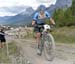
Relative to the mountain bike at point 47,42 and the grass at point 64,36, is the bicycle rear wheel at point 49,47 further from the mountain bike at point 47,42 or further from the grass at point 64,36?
the grass at point 64,36

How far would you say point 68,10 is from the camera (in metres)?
67.2

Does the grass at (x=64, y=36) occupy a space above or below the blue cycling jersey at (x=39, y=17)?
below

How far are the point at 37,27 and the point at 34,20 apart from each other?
0.81ft

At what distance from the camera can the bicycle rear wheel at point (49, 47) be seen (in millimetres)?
11227

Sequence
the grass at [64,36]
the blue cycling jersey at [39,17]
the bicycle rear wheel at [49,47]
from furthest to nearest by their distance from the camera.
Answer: the grass at [64,36]
the blue cycling jersey at [39,17]
the bicycle rear wheel at [49,47]

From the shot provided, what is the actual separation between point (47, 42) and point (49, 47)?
300 mm

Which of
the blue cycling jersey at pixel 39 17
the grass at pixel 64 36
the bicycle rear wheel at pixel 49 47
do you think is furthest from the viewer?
the grass at pixel 64 36

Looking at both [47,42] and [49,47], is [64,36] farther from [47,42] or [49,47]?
[49,47]

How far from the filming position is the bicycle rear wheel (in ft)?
36.8

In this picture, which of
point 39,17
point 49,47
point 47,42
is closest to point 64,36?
Result: point 39,17

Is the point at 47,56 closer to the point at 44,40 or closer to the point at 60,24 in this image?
the point at 44,40

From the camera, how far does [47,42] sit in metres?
11.6

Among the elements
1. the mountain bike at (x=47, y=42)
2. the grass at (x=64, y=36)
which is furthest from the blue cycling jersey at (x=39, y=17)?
the grass at (x=64, y=36)

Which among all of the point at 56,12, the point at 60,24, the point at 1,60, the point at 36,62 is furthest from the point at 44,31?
the point at 56,12
